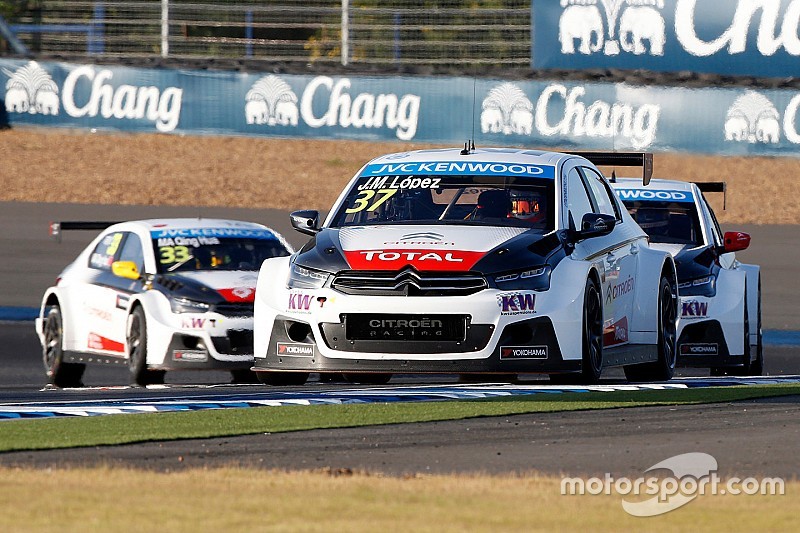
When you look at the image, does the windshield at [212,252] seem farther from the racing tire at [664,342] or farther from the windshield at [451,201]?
the racing tire at [664,342]

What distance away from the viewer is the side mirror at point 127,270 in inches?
594

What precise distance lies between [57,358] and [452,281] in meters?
6.14

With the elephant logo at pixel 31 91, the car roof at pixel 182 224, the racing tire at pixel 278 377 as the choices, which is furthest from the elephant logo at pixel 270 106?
the racing tire at pixel 278 377

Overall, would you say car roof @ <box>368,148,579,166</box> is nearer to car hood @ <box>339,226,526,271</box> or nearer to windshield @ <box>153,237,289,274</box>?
car hood @ <box>339,226,526,271</box>

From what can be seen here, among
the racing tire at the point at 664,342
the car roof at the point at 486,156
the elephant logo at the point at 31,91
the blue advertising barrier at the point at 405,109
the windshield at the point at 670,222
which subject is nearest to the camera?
the car roof at the point at 486,156

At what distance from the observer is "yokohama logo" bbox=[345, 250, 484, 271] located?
34.3 ft

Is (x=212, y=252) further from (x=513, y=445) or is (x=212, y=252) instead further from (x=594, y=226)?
(x=513, y=445)

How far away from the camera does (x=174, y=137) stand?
31859 millimetres

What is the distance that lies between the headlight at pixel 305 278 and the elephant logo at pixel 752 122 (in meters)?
17.8

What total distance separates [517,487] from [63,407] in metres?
4.11

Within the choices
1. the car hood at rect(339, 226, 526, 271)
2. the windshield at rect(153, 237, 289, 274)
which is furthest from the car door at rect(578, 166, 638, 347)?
the windshield at rect(153, 237, 289, 274)

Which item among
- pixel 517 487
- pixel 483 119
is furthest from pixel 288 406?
pixel 483 119

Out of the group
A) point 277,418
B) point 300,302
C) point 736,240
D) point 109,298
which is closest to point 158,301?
point 109,298

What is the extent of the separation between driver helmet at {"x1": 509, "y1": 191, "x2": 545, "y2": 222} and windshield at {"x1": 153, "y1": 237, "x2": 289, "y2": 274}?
4.39 m
